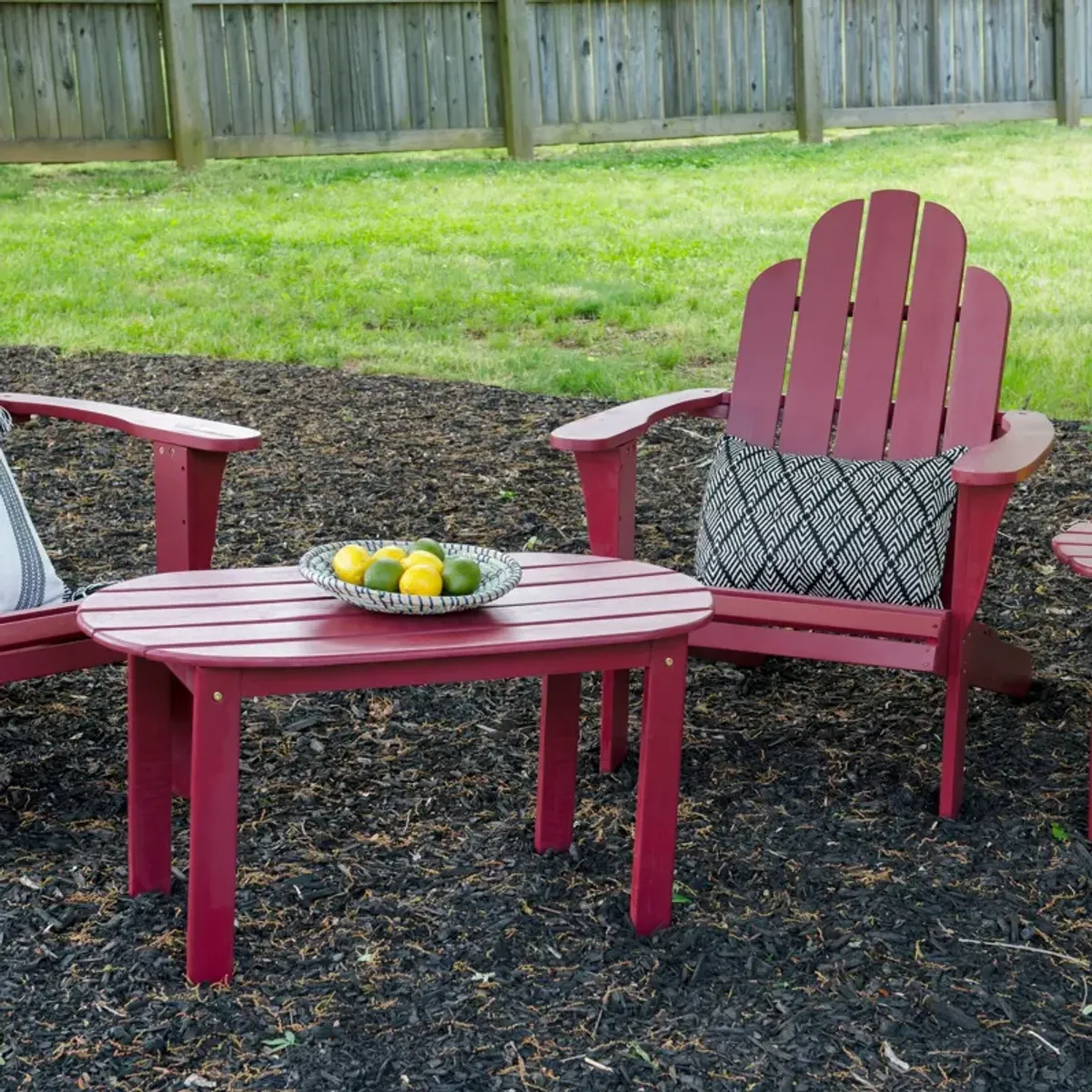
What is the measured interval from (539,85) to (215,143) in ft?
6.66

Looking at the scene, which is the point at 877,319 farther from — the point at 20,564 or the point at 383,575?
the point at 20,564

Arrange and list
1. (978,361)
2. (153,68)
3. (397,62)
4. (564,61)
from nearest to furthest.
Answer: (978,361) → (153,68) → (397,62) → (564,61)

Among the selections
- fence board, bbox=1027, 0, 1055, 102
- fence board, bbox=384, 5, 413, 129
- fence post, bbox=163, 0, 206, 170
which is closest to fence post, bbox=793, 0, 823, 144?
fence board, bbox=1027, 0, 1055, 102

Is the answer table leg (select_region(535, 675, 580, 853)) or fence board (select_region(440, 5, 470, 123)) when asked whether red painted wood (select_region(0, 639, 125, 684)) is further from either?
fence board (select_region(440, 5, 470, 123))

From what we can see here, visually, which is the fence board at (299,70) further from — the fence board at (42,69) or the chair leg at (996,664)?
the chair leg at (996,664)

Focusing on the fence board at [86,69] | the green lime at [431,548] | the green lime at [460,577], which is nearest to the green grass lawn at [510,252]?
the fence board at [86,69]

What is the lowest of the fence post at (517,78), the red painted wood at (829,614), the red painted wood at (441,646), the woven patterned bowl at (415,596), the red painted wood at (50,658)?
the red painted wood at (829,614)

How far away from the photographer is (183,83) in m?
9.12

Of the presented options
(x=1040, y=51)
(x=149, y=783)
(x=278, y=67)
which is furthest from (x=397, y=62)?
(x=149, y=783)

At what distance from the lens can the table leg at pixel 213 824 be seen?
212 centimetres

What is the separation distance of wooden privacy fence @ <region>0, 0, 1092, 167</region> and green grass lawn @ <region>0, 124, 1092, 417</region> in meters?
0.22

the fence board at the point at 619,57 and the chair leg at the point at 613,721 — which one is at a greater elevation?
the fence board at the point at 619,57

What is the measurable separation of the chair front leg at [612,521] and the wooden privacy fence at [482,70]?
7.01 meters

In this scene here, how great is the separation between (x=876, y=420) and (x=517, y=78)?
22.3 ft
